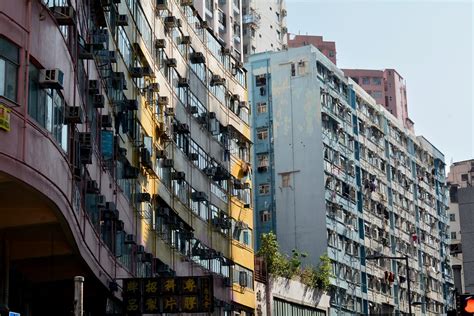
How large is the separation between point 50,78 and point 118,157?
33.8 feet

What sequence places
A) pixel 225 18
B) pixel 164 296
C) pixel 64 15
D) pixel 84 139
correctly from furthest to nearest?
1. pixel 225 18
2. pixel 164 296
3. pixel 84 139
4. pixel 64 15

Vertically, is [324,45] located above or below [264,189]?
above

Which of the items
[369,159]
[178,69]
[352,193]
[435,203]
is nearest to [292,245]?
[352,193]

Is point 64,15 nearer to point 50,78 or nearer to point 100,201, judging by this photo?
point 50,78

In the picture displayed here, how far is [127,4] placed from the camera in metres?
30.9

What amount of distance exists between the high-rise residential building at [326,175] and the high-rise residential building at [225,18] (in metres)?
13.7

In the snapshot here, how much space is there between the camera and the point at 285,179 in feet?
208

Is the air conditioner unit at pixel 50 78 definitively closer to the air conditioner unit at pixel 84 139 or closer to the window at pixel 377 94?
the air conditioner unit at pixel 84 139

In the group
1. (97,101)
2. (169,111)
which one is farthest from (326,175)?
(97,101)

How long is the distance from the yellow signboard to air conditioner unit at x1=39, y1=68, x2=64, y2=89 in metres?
1.72

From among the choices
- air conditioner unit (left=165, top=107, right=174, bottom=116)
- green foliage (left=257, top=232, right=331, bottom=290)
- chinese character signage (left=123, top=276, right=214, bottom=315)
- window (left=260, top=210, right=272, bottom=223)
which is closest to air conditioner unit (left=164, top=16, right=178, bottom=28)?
air conditioner unit (left=165, top=107, right=174, bottom=116)

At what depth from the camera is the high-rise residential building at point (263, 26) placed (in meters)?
89.6

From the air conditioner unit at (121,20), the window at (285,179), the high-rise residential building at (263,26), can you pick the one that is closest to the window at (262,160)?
the window at (285,179)

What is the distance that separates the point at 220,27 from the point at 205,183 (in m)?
42.9
